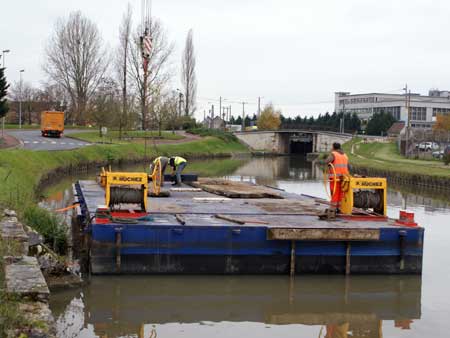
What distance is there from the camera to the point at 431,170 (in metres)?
42.8

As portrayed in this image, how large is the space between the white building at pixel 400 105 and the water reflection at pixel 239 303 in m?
111

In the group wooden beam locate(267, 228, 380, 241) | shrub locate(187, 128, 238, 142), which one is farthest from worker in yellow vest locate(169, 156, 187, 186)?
shrub locate(187, 128, 238, 142)

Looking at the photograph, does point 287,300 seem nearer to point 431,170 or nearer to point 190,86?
point 431,170

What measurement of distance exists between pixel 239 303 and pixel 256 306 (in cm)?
31

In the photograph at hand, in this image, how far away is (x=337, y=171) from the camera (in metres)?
15.1

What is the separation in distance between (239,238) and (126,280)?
2250 millimetres

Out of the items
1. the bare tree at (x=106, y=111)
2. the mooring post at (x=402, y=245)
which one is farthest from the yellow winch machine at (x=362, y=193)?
the bare tree at (x=106, y=111)

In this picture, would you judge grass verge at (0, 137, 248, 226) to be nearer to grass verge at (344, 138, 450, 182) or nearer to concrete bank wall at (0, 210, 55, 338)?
concrete bank wall at (0, 210, 55, 338)

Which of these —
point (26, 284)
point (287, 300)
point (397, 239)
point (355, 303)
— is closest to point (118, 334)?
point (26, 284)

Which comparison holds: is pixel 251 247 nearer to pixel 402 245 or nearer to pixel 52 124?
pixel 402 245

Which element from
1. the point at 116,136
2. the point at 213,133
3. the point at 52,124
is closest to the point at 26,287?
the point at 52,124

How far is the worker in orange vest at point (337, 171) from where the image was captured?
15086mm

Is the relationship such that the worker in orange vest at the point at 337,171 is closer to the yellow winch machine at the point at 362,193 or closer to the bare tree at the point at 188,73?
the yellow winch machine at the point at 362,193

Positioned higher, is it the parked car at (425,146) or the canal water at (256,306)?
the parked car at (425,146)
